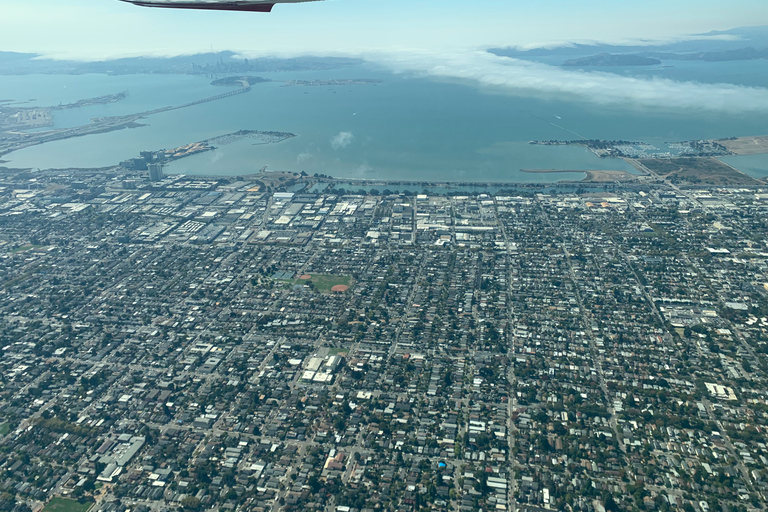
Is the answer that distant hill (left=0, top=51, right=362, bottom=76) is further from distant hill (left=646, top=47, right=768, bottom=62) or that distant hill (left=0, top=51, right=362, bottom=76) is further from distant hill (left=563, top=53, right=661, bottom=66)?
distant hill (left=646, top=47, right=768, bottom=62)

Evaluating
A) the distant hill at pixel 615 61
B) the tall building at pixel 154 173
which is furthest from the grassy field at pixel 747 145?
the distant hill at pixel 615 61

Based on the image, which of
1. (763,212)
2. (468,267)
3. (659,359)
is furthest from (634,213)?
(659,359)

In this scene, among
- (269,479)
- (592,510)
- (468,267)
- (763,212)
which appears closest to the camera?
(592,510)

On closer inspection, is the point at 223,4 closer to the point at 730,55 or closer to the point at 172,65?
the point at 172,65

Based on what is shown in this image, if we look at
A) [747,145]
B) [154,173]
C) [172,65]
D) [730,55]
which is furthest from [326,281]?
[730,55]

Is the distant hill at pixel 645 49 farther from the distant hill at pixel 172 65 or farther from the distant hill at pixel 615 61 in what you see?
the distant hill at pixel 172 65

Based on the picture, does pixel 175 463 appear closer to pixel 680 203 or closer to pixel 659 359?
pixel 659 359
